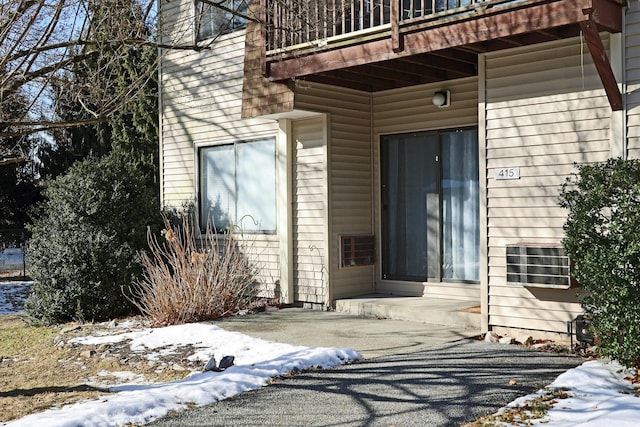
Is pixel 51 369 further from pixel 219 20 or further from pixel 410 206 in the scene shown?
pixel 219 20

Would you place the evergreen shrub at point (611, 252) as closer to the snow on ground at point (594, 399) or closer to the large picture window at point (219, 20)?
the snow on ground at point (594, 399)

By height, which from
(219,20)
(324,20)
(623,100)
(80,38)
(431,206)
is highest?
(219,20)

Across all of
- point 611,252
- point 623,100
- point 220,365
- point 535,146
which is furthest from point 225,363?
point 623,100

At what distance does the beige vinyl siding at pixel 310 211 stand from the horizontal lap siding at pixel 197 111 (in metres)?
0.41

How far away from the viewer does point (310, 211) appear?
9.66m

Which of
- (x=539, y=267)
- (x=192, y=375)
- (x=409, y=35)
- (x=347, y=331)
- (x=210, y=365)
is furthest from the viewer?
(x=347, y=331)

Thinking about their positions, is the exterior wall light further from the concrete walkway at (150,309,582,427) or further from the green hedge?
the green hedge

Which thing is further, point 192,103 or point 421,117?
point 192,103

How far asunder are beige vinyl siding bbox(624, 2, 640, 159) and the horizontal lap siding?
492cm

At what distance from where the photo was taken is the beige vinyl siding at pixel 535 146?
6.80 meters

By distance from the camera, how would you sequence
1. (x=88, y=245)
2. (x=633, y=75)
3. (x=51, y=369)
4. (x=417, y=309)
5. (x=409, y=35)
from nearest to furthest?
(x=633, y=75), (x=51, y=369), (x=409, y=35), (x=417, y=309), (x=88, y=245)

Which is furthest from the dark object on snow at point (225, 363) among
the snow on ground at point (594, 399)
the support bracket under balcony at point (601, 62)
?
the support bracket under balcony at point (601, 62)

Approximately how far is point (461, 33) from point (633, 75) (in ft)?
5.32

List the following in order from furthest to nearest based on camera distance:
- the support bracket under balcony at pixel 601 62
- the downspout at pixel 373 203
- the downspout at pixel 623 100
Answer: the downspout at pixel 373 203 → the downspout at pixel 623 100 → the support bracket under balcony at pixel 601 62
